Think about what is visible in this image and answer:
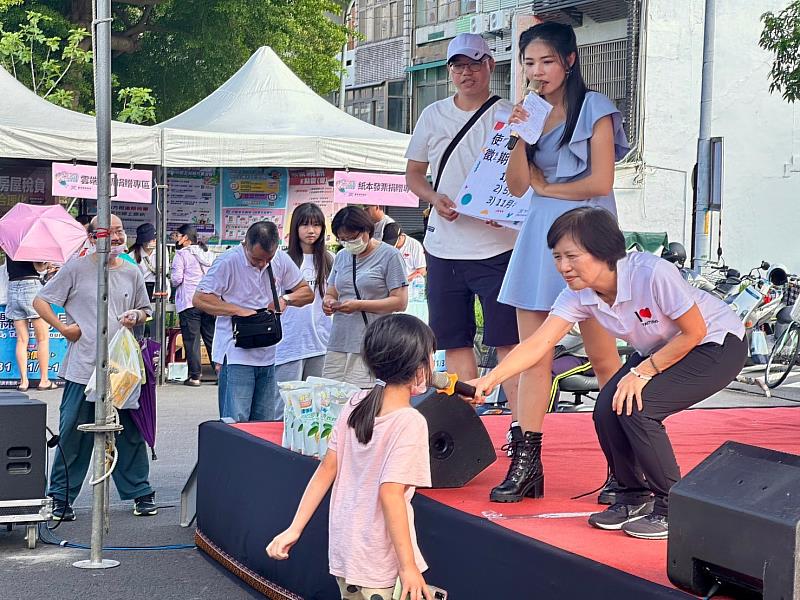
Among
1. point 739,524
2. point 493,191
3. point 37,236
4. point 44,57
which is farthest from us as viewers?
point 44,57

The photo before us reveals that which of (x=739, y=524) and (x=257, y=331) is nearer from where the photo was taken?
(x=739, y=524)

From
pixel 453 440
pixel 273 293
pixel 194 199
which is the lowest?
pixel 453 440

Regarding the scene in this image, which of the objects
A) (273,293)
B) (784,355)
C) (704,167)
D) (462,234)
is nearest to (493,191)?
(462,234)

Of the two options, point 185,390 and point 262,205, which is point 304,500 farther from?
point 262,205

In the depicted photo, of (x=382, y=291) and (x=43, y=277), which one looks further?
(x=43, y=277)

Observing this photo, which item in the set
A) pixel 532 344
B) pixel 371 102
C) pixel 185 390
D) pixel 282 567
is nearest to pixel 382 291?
pixel 282 567

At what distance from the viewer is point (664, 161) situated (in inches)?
947

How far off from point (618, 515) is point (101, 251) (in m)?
2.63

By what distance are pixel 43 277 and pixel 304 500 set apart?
8.92 m

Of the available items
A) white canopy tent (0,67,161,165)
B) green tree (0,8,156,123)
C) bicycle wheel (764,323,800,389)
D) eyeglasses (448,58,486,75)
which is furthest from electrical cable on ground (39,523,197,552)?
green tree (0,8,156,123)

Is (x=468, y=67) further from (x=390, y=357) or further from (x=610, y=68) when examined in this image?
(x=610, y=68)

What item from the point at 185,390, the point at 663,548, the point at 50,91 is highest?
the point at 50,91

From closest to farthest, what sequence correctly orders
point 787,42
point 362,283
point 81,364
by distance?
point 81,364, point 362,283, point 787,42

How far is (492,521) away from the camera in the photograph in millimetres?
3633
